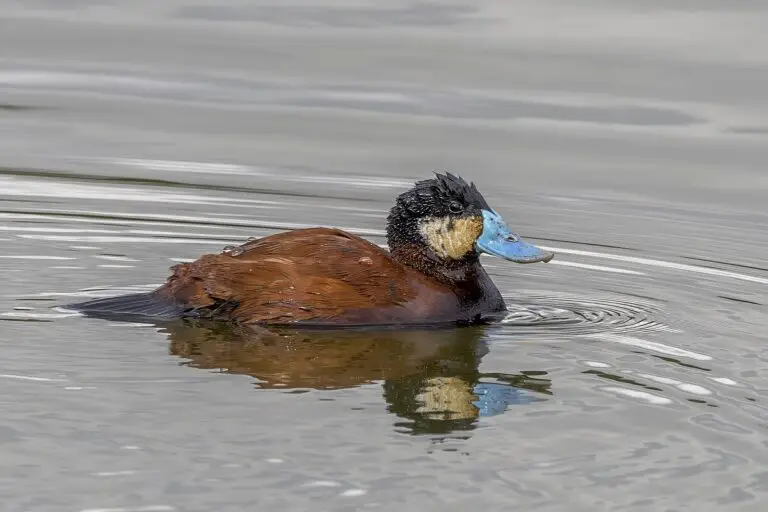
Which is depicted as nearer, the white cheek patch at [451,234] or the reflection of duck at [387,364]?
the reflection of duck at [387,364]

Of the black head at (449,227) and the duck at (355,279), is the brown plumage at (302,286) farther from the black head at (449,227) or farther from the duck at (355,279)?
the black head at (449,227)

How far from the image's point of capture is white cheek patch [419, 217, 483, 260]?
380 inches

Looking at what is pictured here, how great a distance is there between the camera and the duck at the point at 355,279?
9.09m

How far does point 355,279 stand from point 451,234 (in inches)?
32.3

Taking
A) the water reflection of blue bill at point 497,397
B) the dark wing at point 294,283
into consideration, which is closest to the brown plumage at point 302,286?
the dark wing at point 294,283

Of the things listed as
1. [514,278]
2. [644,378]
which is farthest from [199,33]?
[644,378]

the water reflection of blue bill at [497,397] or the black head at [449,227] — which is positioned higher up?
the black head at [449,227]

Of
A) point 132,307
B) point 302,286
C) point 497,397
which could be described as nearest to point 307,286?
point 302,286

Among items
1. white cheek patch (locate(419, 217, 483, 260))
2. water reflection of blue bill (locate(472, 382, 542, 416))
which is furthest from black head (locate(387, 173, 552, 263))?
water reflection of blue bill (locate(472, 382, 542, 416))

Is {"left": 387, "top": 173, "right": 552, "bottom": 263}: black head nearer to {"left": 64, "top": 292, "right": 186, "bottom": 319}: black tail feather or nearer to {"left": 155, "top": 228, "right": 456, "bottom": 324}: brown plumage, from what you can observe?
{"left": 155, "top": 228, "right": 456, "bottom": 324}: brown plumage

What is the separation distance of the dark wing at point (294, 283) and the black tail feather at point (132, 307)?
0.19 feet

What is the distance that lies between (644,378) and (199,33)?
9895 millimetres

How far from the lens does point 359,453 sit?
6.69 m

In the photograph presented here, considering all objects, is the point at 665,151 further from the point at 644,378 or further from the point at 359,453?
the point at 359,453
